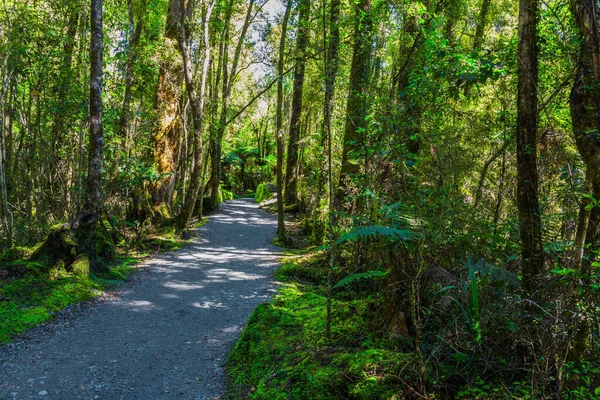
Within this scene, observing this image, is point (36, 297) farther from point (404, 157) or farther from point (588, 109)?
point (588, 109)

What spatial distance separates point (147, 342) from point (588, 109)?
18.4 feet

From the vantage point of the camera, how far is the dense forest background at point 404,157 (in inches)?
108

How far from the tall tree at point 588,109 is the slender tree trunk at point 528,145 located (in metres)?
0.37

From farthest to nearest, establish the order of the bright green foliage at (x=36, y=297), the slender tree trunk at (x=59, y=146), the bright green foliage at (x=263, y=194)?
the bright green foliage at (x=263, y=194) → the slender tree trunk at (x=59, y=146) → the bright green foliage at (x=36, y=297)

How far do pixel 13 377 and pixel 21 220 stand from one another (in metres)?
9.12

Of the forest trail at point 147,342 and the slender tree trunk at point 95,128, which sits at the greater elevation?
the slender tree trunk at point 95,128

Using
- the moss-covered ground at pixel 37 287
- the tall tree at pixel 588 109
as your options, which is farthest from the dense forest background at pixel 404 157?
the moss-covered ground at pixel 37 287

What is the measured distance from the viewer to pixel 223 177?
33875 mm

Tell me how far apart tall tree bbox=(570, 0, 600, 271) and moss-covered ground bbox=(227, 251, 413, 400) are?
5.31 feet

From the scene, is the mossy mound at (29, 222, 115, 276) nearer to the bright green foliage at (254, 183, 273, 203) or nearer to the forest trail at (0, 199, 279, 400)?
the forest trail at (0, 199, 279, 400)

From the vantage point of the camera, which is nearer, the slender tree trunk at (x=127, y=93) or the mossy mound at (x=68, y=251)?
the mossy mound at (x=68, y=251)

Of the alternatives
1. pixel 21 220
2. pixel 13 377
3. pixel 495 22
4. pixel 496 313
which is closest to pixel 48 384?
pixel 13 377

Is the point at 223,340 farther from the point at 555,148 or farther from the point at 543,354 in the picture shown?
the point at 555,148

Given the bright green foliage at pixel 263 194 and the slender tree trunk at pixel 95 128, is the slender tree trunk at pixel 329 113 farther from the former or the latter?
the bright green foliage at pixel 263 194
